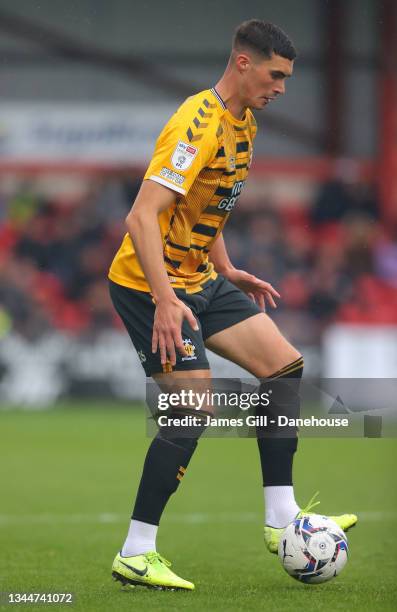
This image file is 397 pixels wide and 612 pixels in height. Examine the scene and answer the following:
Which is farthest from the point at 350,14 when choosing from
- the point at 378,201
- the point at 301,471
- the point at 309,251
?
the point at 301,471

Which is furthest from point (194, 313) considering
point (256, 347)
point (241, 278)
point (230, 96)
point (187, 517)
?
point (187, 517)

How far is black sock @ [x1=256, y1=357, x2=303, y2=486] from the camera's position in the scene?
514 cm

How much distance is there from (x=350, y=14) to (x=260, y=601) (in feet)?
47.5

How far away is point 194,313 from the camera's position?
16.7ft

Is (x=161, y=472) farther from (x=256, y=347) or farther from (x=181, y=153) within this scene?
(x=181, y=153)

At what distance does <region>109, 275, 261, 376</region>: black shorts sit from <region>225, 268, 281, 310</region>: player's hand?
0.98ft

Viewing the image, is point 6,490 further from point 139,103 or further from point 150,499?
point 139,103

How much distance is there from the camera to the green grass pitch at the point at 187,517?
4.76 meters

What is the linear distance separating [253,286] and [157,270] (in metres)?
1.17

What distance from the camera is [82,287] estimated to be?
1531 cm

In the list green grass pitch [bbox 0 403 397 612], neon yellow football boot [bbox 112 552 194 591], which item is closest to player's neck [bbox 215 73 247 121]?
neon yellow football boot [bbox 112 552 194 591]

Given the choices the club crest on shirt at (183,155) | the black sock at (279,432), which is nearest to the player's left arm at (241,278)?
the black sock at (279,432)

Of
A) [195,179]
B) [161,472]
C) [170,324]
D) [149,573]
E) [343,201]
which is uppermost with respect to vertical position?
[343,201]

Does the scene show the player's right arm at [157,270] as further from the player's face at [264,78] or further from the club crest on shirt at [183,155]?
the player's face at [264,78]
